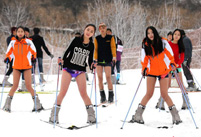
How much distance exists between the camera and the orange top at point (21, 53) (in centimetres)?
509

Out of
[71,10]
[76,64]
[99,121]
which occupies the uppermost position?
[71,10]

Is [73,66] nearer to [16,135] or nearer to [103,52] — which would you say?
[16,135]

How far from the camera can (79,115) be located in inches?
193

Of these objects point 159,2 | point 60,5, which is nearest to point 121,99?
point 159,2

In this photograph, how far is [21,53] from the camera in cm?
518

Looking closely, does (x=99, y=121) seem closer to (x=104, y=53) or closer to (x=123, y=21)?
(x=104, y=53)

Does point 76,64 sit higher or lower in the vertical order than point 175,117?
higher

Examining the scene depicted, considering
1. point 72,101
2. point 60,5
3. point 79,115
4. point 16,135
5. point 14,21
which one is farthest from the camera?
point 60,5

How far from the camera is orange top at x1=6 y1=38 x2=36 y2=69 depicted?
509cm

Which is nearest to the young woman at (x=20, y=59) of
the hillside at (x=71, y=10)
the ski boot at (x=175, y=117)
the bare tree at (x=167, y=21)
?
the ski boot at (x=175, y=117)

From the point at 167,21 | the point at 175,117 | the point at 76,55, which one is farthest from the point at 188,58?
the point at 167,21

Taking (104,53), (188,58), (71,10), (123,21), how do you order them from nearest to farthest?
(104,53) → (188,58) → (123,21) → (71,10)

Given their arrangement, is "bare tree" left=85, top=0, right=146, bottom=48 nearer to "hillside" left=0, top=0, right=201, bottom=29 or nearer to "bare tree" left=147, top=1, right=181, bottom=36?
"bare tree" left=147, top=1, right=181, bottom=36

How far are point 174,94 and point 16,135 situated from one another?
460 centimetres
